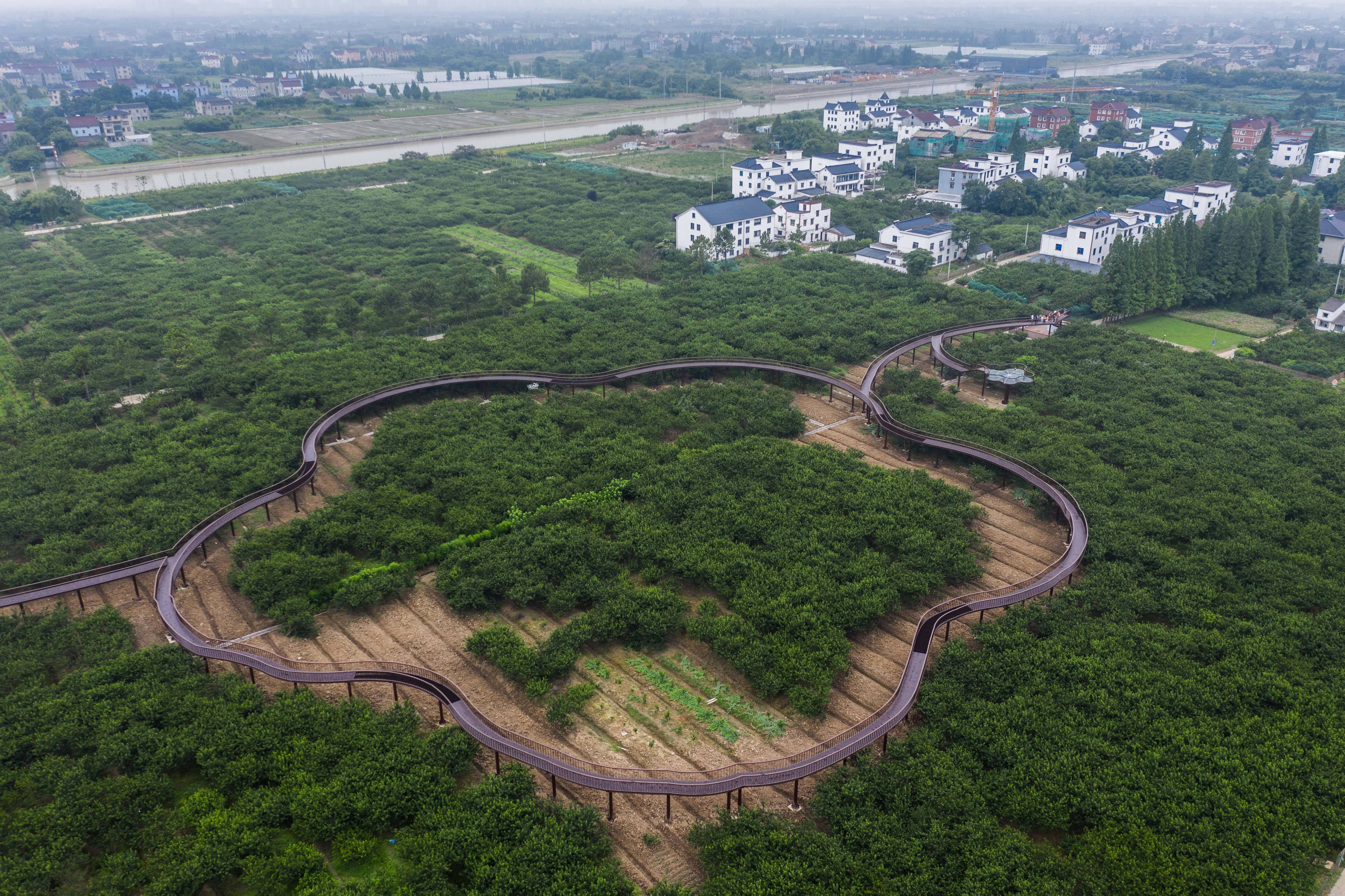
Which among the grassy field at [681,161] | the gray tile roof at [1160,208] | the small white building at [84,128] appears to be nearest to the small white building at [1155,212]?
the gray tile roof at [1160,208]

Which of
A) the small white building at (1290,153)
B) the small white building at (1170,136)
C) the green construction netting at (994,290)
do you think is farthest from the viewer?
the small white building at (1170,136)

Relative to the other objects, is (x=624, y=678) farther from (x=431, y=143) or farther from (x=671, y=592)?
(x=431, y=143)

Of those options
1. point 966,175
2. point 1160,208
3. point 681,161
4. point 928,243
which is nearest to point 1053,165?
point 966,175

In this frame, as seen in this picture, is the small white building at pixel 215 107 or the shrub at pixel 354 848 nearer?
the shrub at pixel 354 848

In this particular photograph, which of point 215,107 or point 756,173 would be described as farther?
point 215,107

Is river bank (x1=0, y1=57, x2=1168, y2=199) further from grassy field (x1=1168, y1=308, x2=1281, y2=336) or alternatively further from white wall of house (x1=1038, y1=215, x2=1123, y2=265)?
grassy field (x1=1168, y1=308, x2=1281, y2=336)

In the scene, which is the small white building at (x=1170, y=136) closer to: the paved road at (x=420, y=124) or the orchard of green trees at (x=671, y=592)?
the orchard of green trees at (x=671, y=592)

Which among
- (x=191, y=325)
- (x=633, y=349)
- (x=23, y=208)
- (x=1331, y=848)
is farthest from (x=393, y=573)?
(x=23, y=208)
